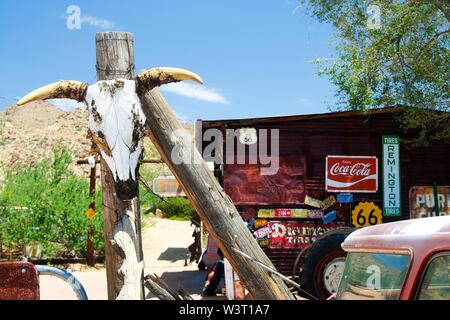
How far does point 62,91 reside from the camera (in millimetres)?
3672

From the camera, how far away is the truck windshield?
2459mm

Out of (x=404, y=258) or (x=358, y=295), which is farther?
(x=358, y=295)

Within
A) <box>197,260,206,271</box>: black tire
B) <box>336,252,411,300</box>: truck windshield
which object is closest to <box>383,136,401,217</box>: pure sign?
<box>197,260,206,271</box>: black tire

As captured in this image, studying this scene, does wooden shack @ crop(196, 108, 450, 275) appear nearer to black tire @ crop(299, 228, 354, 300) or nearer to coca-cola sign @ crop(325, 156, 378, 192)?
coca-cola sign @ crop(325, 156, 378, 192)

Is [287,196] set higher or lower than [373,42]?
lower

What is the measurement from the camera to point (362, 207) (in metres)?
12.7

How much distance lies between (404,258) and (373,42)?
38.7ft

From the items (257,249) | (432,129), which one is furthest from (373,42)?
Answer: (257,249)

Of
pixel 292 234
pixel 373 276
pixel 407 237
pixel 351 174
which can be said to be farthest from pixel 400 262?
pixel 351 174

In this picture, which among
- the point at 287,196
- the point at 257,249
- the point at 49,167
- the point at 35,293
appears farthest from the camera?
the point at 49,167

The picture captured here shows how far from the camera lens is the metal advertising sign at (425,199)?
42.0 feet

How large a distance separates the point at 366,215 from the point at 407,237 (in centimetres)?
1059

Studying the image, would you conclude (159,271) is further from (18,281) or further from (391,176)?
(18,281)
